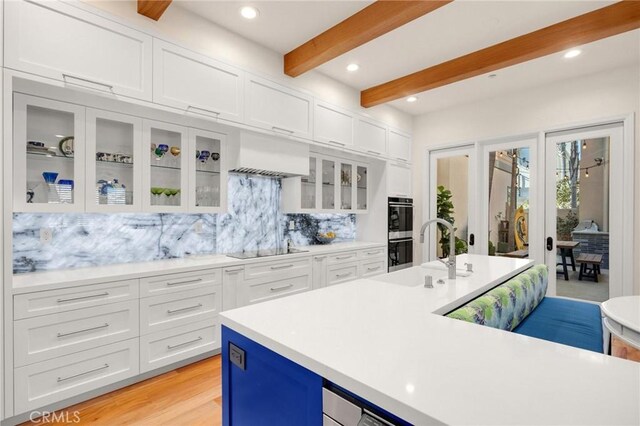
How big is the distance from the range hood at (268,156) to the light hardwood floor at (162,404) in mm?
1790

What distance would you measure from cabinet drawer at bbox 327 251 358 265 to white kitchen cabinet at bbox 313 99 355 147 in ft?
4.20

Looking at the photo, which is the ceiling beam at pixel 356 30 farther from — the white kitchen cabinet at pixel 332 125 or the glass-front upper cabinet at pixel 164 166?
the glass-front upper cabinet at pixel 164 166

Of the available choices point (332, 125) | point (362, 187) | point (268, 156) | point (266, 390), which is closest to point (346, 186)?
point (362, 187)

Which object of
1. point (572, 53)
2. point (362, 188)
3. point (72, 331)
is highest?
point (572, 53)

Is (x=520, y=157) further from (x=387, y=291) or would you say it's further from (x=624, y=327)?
(x=387, y=291)

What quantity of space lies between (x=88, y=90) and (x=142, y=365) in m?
1.90

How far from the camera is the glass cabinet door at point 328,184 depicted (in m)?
3.99

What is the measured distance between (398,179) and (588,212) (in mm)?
2198

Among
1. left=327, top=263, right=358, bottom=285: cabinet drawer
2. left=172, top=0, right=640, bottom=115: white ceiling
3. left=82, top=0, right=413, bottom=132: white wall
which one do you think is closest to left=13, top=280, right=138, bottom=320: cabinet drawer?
left=82, top=0, right=413, bottom=132: white wall

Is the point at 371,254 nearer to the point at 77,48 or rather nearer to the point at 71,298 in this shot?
the point at 71,298

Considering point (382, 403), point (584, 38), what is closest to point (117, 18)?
point (382, 403)

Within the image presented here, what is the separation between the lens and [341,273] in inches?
150

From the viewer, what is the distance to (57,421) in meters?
1.92

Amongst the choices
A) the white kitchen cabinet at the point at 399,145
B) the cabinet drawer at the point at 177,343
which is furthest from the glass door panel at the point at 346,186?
the cabinet drawer at the point at 177,343
